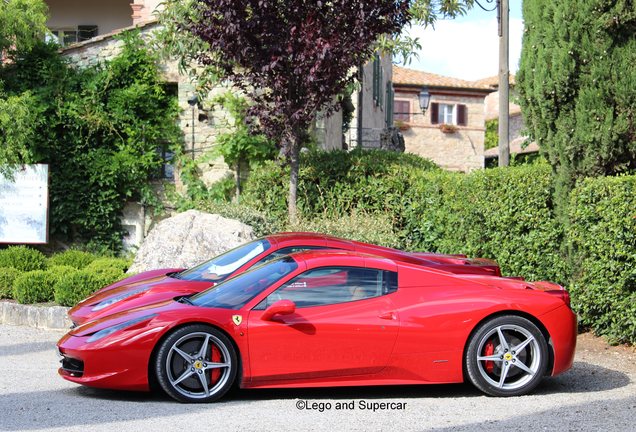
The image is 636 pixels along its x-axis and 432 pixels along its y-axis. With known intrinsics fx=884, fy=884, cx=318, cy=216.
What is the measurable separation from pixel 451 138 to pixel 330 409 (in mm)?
41005

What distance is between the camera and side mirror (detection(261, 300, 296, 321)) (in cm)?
693

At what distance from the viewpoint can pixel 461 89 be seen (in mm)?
47219

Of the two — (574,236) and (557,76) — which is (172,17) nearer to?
(557,76)

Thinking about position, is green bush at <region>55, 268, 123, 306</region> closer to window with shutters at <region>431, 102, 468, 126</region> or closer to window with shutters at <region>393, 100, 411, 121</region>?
window with shutters at <region>431, 102, 468, 126</region>

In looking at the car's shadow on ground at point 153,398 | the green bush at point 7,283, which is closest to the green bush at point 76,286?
the green bush at point 7,283

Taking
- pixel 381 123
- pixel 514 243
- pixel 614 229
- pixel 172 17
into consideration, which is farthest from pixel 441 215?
pixel 381 123

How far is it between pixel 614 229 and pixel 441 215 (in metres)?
4.13

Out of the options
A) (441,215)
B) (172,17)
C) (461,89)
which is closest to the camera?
(441,215)

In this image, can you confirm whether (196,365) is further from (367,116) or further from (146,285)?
(367,116)

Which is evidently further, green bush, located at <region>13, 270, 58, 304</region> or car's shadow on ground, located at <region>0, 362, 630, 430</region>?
green bush, located at <region>13, 270, 58, 304</region>

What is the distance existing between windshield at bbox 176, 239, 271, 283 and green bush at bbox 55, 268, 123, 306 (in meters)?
3.08

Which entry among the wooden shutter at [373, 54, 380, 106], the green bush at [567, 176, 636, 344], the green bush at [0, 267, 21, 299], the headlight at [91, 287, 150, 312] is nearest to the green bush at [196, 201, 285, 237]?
the green bush at [0, 267, 21, 299]

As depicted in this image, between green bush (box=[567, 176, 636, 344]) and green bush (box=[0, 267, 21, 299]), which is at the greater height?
green bush (box=[567, 176, 636, 344])

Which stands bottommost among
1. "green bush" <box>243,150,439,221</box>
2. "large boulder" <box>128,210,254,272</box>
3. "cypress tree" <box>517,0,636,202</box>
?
"large boulder" <box>128,210,254,272</box>
